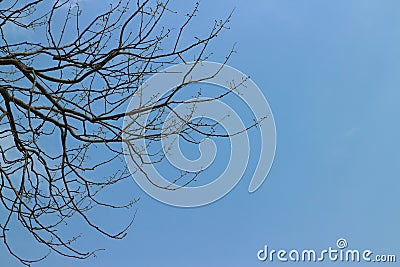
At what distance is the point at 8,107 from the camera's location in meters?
2.43

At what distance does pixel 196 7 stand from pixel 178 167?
0.81 meters

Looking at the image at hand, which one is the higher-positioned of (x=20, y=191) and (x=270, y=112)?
(x=270, y=112)

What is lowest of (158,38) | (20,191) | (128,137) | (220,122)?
(20,191)

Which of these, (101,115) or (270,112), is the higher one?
(270,112)

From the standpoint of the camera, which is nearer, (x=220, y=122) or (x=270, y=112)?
(x=220, y=122)

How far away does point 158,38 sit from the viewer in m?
2.42

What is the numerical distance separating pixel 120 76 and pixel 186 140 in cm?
43

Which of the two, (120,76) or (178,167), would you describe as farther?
(178,167)

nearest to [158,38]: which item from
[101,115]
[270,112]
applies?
[101,115]

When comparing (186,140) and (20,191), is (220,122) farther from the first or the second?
(20,191)

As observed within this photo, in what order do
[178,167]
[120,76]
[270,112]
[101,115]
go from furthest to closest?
[270,112], [178,167], [120,76], [101,115]

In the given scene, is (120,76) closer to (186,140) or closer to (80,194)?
(186,140)

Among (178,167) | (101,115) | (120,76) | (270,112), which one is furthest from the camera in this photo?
(270,112)

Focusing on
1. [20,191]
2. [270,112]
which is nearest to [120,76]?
[20,191]
